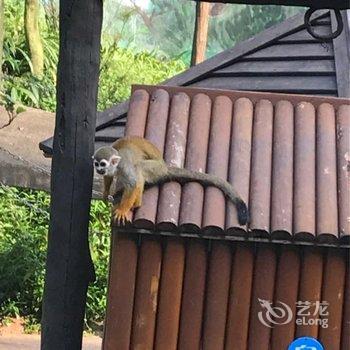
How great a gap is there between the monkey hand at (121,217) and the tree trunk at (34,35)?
8892mm

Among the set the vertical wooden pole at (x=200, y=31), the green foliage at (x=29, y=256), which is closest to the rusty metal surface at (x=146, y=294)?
the green foliage at (x=29, y=256)

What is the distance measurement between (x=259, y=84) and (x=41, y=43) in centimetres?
721

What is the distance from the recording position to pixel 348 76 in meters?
5.47

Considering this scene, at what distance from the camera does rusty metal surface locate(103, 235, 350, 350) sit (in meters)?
3.43

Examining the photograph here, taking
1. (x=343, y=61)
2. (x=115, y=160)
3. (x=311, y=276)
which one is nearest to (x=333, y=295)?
(x=311, y=276)

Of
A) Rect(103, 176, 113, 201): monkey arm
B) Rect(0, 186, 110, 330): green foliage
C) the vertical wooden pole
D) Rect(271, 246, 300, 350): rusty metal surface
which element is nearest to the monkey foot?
Rect(103, 176, 113, 201): monkey arm

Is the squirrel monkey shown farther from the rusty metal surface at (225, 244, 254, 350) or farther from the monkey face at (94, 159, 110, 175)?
the rusty metal surface at (225, 244, 254, 350)

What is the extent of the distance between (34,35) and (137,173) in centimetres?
884

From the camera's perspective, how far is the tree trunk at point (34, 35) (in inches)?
467

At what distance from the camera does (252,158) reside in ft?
12.0

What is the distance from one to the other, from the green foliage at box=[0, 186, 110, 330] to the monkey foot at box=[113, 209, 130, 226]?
4.73 metres

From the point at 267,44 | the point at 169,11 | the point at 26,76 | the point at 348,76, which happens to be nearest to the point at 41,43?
the point at 26,76

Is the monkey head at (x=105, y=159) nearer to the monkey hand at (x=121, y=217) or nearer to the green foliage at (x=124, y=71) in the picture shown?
the monkey hand at (x=121, y=217)

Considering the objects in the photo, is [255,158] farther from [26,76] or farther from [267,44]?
[26,76]
